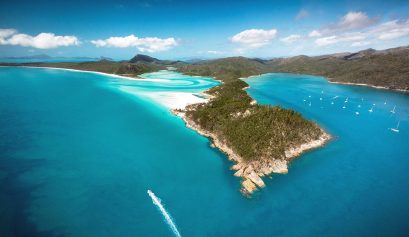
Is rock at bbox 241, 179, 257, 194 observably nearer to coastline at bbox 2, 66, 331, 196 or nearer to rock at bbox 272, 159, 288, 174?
coastline at bbox 2, 66, 331, 196

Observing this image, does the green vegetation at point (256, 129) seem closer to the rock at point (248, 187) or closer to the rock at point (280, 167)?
the rock at point (280, 167)

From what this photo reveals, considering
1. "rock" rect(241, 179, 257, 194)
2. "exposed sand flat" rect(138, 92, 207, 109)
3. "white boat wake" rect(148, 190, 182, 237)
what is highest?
"exposed sand flat" rect(138, 92, 207, 109)

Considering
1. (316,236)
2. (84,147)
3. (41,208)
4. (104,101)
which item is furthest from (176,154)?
(104,101)

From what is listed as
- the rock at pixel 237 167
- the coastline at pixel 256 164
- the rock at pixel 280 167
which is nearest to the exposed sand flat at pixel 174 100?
the coastline at pixel 256 164

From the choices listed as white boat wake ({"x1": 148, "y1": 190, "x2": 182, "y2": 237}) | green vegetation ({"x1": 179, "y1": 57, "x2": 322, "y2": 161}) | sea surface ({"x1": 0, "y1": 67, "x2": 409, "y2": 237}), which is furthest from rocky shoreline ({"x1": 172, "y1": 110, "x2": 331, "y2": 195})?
white boat wake ({"x1": 148, "y1": 190, "x2": 182, "y2": 237})

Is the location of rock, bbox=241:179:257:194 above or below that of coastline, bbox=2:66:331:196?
below

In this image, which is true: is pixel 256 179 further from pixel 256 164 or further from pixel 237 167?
pixel 237 167
